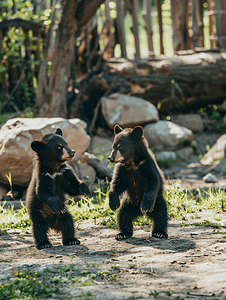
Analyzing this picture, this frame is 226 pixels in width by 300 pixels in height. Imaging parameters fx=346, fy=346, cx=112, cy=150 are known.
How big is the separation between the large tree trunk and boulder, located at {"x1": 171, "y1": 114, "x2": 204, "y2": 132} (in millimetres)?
3636

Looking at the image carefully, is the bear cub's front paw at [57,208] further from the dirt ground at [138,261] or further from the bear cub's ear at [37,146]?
the bear cub's ear at [37,146]

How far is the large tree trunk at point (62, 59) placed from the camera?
8.17 meters

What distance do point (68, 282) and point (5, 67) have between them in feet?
27.6

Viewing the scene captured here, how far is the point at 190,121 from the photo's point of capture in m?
10.7

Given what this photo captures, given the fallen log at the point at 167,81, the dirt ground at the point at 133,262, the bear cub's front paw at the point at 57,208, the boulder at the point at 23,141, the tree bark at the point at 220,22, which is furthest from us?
the tree bark at the point at 220,22

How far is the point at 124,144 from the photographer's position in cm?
389

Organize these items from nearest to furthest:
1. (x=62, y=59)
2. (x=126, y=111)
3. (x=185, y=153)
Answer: (x=62, y=59)
(x=185, y=153)
(x=126, y=111)

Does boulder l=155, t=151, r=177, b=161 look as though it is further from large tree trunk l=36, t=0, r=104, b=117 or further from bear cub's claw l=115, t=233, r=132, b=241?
bear cub's claw l=115, t=233, r=132, b=241

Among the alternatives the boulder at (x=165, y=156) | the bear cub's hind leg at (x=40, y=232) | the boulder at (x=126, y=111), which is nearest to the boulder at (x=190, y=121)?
the boulder at (x=126, y=111)

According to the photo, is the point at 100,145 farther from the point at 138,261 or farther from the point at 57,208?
the point at 138,261

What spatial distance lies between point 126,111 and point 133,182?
5707mm

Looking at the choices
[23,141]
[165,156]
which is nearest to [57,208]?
[23,141]

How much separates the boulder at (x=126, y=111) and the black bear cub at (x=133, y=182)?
539cm

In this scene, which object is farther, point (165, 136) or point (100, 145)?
point (165, 136)
